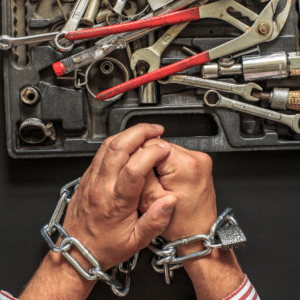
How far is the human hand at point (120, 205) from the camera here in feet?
1.68

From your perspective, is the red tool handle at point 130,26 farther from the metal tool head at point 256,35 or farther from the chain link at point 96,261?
the chain link at point 96,261

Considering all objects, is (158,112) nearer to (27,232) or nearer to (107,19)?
(107,19)

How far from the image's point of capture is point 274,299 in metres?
0.75

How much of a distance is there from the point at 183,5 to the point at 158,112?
0.22 meters

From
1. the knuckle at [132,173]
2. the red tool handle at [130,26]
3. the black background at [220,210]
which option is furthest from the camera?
the black background at [220,210]

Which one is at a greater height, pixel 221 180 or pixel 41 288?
pixel 221 180

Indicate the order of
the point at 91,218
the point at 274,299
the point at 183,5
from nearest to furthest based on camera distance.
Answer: the point at 91,218 → the point at 183,5 → the point at 274,299

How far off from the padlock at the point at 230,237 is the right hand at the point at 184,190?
0.09ft

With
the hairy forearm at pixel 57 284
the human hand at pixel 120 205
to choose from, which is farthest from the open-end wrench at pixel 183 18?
the hairy forearm at pixel 57 284

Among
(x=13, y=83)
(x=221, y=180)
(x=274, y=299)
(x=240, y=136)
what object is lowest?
(x=274, y=299)

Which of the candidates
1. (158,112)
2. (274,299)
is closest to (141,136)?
(158,112)

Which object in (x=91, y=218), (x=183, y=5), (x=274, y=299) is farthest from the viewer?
(x=274, y=299)

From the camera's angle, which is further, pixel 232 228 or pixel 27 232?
pixel 27 232

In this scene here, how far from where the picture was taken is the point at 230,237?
58cm
